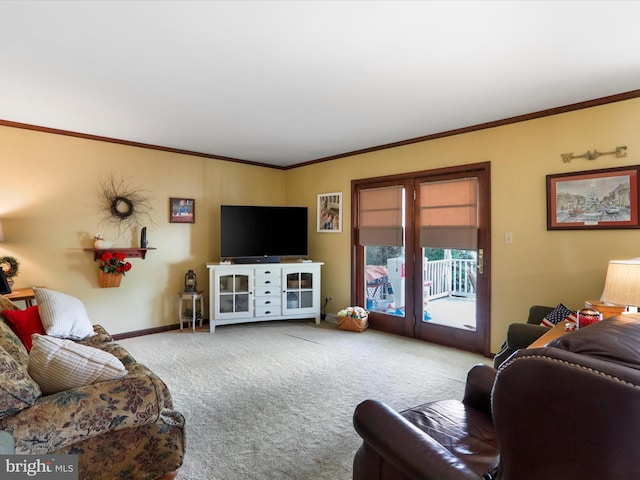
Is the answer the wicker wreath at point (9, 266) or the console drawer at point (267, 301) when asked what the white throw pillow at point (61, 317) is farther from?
the console drawer at point (267, 301)

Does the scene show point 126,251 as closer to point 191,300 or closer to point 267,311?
point 191,300

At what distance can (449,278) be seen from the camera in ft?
13.5

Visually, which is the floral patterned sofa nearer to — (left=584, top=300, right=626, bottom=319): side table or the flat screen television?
(left=584, top=300, right=626, bottom=319): side table

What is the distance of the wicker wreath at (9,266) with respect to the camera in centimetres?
356

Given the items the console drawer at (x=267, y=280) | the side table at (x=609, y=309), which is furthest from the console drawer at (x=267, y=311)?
the side table at (x=609, y=309)

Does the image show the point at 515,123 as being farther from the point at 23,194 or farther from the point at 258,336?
the point at 23,194

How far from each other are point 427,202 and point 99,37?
337 cm

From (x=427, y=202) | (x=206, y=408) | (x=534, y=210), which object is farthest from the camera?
(x=427, y=202)

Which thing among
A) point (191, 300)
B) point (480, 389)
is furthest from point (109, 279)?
point (480, 389)

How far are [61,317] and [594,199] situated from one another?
424 centimetres

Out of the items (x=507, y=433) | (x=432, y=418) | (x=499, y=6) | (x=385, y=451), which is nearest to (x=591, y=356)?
(x=507, y=433)

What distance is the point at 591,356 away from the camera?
0.71 metres

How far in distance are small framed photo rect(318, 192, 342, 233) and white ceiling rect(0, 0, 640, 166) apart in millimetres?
1502

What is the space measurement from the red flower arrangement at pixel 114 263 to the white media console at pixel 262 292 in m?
0.97
